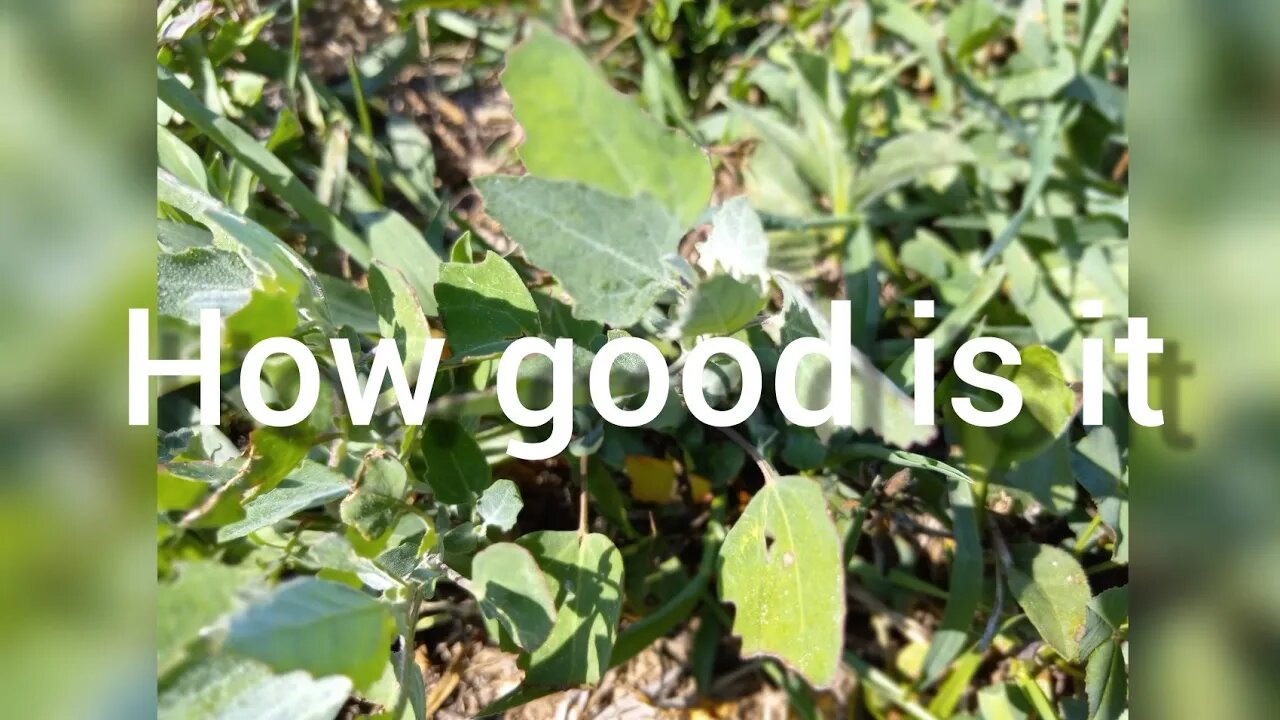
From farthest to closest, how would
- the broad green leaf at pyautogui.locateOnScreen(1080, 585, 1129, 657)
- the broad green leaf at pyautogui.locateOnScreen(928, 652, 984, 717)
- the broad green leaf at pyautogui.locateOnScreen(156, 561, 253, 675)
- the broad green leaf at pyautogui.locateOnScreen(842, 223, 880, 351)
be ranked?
1. the broad green leaf at pyautogui.locateOnScreen(842, 223, 880, 351)
2. the broad green leaf at pyautogui.locateOnScreen(928, 652, 984, 717)
3. the broad green leaf at pyautogui.locateOnScreen(1080, 585, 1129, 657)
4. the broad green leaf at pyautogui.locateOnScreen(156, 561, 253, 675)

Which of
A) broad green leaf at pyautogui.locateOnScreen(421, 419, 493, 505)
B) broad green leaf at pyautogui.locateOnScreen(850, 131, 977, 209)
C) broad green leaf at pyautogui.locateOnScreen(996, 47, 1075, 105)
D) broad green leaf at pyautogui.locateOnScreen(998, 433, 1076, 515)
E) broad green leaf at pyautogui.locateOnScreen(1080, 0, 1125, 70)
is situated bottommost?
broad green leaf at pyautogui.locateOnScreen(998, 433, 1076, 515)

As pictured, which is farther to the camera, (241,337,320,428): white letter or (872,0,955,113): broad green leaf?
(872,0,955,113): broad green leaf

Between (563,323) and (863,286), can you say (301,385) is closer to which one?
(563,323)

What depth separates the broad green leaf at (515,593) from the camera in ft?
3.09

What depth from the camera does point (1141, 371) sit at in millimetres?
808

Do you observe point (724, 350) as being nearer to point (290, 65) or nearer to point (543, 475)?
point (543, 475)

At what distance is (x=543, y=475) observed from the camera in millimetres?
1309

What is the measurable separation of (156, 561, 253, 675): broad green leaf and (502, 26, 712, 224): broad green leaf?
2.13 feet

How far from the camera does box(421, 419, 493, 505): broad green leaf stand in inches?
38.4

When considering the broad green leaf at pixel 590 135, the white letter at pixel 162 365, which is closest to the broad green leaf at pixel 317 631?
the white letter at pixel 162 365

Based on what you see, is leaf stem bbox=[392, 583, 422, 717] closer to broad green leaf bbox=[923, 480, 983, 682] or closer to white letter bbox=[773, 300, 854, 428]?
white letter bbox=[773, 300, 854, 428]

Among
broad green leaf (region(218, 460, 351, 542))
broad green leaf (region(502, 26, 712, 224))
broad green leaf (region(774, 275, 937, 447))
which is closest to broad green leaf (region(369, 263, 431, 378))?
broad green leaf (region(218, 460, 351, 542))

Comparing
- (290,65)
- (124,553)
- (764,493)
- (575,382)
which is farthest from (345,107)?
(124,553)

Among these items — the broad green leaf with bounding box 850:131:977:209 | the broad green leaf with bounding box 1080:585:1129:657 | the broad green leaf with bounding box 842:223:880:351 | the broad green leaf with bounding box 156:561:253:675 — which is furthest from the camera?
the broad green leaf with bounding box 850:131:977:209
